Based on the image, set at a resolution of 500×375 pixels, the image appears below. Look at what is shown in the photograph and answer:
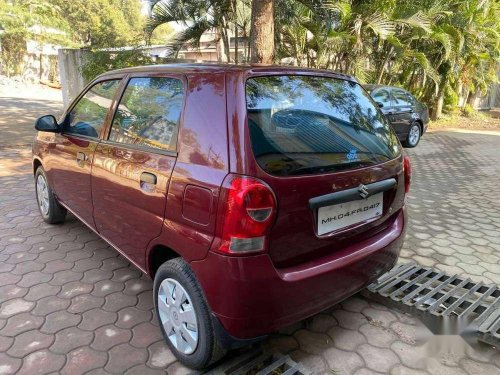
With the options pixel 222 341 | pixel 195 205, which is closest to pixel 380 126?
pixel 195 205

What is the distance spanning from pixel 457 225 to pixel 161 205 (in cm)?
376

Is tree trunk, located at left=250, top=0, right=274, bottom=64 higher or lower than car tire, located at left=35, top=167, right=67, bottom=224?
higher

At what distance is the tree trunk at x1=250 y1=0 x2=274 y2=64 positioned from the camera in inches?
218

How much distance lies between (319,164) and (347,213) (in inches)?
13.1

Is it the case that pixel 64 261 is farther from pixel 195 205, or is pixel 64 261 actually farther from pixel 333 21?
pixel 333 21

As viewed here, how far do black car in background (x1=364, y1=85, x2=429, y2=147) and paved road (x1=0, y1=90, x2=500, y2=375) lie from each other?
5228mm

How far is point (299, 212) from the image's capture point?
1.95m

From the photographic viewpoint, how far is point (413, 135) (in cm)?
1033

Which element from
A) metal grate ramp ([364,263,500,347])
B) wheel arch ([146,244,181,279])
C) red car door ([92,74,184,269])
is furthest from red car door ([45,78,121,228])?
metal grate ramp ([364,263,500,347])

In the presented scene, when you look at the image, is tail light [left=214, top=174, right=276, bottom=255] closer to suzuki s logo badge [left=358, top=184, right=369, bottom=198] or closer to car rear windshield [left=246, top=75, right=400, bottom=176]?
car rear windshield [left=246, top=75, right=400, bottom=176]

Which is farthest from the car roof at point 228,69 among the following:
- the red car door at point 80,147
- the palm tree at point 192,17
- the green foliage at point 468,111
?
the green foliage at point 468,111

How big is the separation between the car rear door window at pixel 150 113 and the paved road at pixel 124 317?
46.7 inches

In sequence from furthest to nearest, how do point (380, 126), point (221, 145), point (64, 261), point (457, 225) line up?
point (457, 225)
point (64, 261)
point (380, 126)
point (221, 145)

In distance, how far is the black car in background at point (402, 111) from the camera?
30.9 ft
